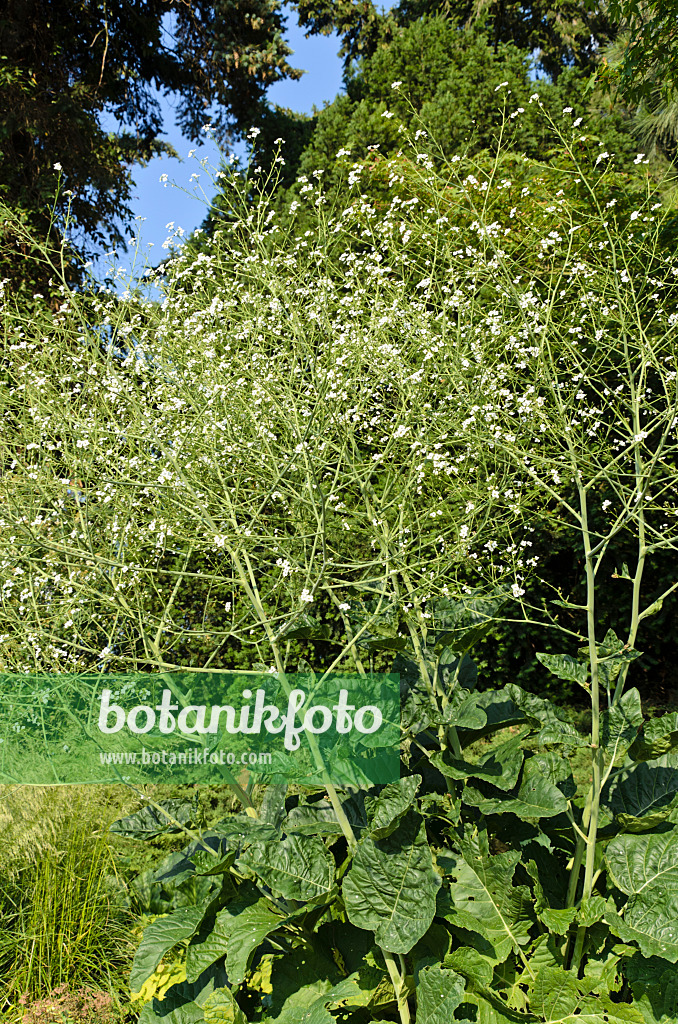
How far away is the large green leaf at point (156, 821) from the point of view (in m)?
2.48

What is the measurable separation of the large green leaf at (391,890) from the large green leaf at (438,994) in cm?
17

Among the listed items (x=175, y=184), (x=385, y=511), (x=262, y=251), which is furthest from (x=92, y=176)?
(x=385, y=511)

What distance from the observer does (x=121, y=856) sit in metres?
3.83

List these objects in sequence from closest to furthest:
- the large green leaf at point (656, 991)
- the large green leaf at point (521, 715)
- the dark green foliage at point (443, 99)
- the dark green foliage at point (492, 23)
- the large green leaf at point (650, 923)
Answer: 1. the large green leaf at point (650, 923)
2. the large green leaf at point (656, 991)
3. the large green leaf at point (521, 715)
4. the dark green foliage at point (443, 99)
5. the dark green foliage at point (492, 23)

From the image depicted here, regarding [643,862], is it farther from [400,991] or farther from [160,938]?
[160,938]

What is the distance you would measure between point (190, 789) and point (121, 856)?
1.44 m

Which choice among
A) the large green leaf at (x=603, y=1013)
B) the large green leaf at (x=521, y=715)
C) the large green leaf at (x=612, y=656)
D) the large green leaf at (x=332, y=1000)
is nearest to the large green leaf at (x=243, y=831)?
the large green leaf at (x=332, y=1000)

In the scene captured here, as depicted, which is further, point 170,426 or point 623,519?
point 170,426

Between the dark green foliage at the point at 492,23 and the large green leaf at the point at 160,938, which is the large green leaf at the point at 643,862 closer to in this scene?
the large green leaf at the point at 160,938

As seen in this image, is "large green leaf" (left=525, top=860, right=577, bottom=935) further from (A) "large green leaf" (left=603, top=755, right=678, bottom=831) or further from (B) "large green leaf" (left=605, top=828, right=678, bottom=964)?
(A) "large green leaf" (left=603, top=755, right=678, bottom=831)

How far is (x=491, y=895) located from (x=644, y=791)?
0.68 meters

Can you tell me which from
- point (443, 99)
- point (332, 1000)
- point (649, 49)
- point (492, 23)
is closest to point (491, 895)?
point (332, 1000)

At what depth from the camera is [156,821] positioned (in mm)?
2537

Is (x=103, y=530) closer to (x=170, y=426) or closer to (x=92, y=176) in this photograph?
(x=170, y=426)
